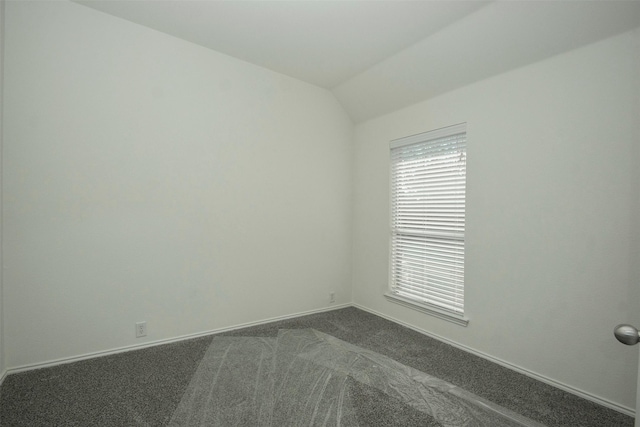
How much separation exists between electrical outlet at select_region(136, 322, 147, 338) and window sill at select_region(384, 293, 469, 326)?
8.10 feet

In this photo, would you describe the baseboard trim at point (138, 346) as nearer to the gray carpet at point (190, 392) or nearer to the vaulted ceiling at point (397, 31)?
the gray carpet at point (190, 392)

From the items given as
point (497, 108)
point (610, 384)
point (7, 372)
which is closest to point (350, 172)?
point (497, 108)

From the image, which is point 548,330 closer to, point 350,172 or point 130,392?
point 350,172

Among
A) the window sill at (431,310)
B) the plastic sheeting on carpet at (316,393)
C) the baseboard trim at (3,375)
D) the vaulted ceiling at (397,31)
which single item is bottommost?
the plastic sheeting on carpet at (316,393)

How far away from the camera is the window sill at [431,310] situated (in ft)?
9.11

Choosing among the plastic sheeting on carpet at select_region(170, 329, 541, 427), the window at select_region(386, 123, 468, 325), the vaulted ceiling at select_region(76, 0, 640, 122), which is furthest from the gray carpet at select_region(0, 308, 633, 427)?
the vaulted ceiling at select_region(76, 0, 640, 122)

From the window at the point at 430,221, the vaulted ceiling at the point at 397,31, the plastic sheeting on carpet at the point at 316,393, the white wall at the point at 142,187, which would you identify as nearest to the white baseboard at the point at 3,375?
the white wall at the point at 142,187

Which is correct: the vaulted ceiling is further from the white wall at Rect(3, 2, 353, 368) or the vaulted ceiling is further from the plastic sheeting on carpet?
the plastic sheeting on carpet

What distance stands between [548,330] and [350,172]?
8.60 ft

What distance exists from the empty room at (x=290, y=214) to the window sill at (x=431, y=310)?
28 mm

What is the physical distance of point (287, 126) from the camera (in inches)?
137

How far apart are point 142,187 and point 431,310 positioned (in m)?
2.94

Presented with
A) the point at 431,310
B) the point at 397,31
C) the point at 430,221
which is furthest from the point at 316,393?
the point at 397,31

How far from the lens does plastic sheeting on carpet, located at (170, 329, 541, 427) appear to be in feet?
5.90
